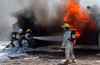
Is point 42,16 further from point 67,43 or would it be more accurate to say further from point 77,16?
point 67,43

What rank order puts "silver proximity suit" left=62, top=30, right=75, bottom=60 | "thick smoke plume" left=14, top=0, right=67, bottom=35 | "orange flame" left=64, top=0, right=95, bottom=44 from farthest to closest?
"thick smoke plume" left=14, top=0, right=67, bottom=35 < "orange flame" left=64, top=0, right=95, bottom=44 < "silver proximity suit" left=62, top=30, right=75, bottom=60

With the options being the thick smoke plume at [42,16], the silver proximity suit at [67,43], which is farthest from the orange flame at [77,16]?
the silver proximity suit at [67,43]

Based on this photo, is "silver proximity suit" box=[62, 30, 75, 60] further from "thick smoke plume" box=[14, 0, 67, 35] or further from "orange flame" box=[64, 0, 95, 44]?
"thick smoke plume" box=[14, 0, 67, 35]

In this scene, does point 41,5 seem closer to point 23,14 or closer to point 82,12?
point 23,14

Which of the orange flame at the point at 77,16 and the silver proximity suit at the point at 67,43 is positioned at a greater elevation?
the orange flame at the point at 77,16

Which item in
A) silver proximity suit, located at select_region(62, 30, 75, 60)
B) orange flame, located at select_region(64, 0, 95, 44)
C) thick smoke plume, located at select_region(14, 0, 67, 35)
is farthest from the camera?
thick smoke plume, located at select_region(14, 0, 67, 35)

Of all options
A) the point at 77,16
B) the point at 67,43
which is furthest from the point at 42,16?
the point at 67,43

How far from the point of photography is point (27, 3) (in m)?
19.0

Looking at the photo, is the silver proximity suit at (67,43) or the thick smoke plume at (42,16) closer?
the silver proximity suit at (67,43)

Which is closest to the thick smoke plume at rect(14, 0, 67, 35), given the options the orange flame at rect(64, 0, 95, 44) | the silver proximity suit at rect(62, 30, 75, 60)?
the orange flame at rect(64, 0, 95, 44)

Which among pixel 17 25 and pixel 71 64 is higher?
pixel 17 25

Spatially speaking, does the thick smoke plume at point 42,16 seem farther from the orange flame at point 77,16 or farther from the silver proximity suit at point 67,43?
the silver proximity suit at point 67,43

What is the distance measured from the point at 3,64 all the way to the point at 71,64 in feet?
12.0

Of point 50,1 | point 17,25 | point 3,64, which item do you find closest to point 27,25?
point 17,25
